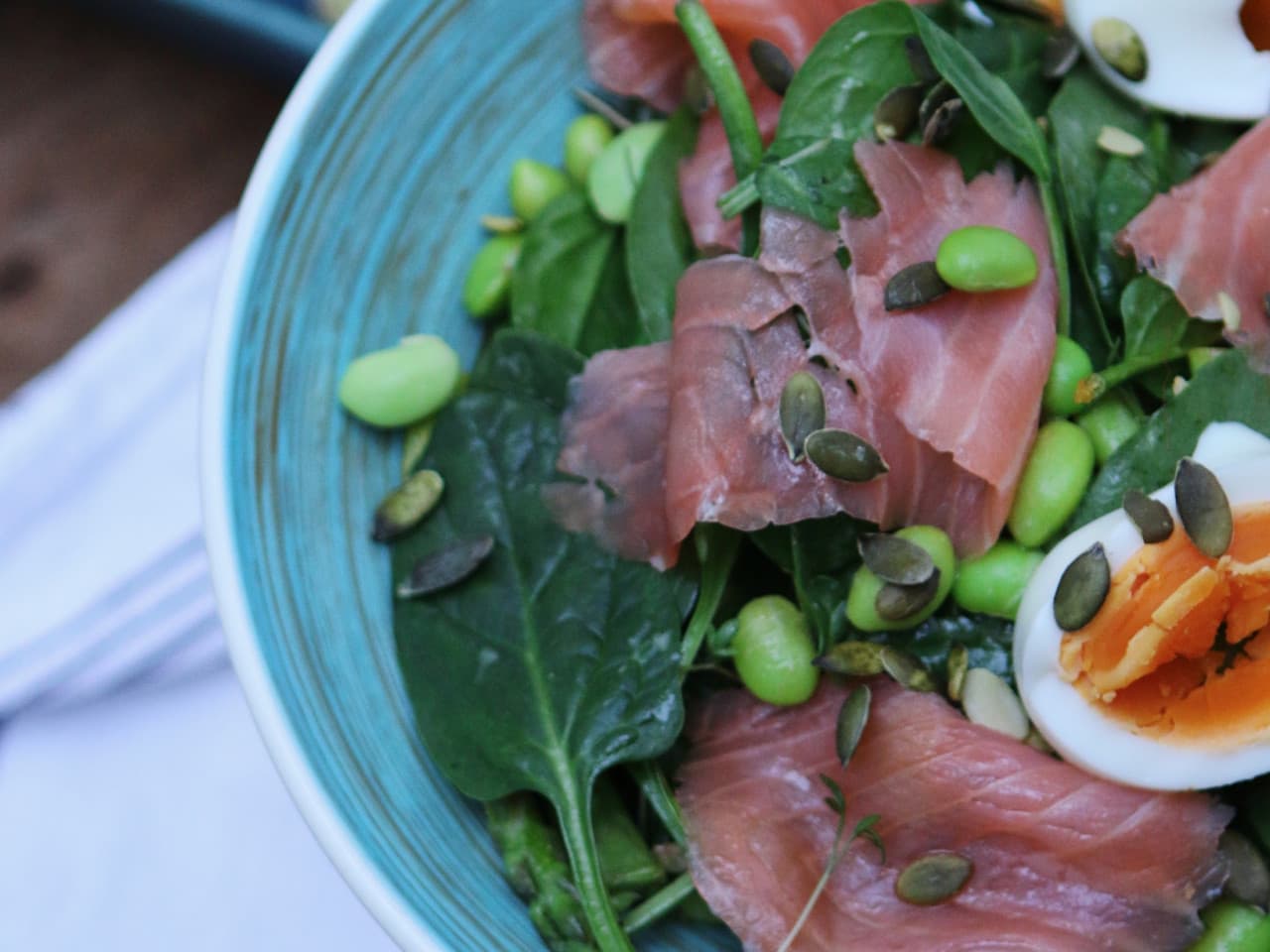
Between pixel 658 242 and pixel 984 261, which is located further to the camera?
pixel 658 242

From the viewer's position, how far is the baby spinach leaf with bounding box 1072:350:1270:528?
1.04 m

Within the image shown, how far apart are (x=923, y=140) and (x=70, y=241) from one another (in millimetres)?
1423

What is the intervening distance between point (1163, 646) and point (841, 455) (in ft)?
1.04

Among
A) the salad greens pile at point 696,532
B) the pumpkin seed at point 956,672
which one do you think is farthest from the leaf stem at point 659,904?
the pumpkin seed at point 956,672

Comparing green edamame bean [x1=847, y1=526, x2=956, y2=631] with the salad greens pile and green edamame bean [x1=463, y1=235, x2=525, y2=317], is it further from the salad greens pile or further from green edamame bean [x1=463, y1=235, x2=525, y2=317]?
green edamame bean [x1=463, y1=235, x2=525, y2=317]

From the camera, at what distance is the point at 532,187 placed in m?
1.25

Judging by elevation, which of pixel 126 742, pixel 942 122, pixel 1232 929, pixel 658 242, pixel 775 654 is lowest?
pixel 126 742

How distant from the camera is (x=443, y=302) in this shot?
1268mm

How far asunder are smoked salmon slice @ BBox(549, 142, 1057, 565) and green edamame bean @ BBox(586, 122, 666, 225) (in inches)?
6.2

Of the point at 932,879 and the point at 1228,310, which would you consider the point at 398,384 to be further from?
the point at 1228,310

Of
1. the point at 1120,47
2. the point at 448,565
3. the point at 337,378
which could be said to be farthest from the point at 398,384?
the point at 1120,47

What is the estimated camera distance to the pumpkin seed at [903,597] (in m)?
1.00

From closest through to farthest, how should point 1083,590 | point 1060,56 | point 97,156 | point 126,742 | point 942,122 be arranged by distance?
point 1083,590
point 942,122
point 1060,56
point 126,742
point 97,156

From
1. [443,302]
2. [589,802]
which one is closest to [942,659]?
[589,802]
